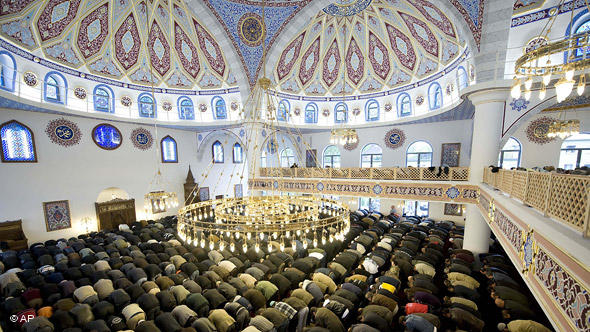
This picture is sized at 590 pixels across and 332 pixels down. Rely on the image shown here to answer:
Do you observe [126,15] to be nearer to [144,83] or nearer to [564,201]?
[144,83]

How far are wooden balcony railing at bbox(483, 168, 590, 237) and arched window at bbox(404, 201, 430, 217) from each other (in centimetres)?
841

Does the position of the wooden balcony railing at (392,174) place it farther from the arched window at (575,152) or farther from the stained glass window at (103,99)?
the stained glass window at (103,99)

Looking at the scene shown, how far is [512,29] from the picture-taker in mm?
5805

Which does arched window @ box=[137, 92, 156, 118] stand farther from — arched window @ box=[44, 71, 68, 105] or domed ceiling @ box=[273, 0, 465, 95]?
domed ceiling @ box=[273, 0, 465, 95]

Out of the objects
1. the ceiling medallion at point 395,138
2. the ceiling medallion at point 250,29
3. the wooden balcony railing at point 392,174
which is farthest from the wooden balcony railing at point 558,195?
the ceiling medallion at point 250,29

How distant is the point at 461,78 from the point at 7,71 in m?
15.1

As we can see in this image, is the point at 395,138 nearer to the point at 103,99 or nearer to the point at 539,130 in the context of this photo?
the point at 539,130

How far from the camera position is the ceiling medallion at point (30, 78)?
7.35m

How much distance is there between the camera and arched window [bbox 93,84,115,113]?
9.15 m

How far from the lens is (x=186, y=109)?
36.5 ft

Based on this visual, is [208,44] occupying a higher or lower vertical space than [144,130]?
higher

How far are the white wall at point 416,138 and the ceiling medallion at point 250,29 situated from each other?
5.10 meters

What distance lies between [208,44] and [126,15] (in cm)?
296

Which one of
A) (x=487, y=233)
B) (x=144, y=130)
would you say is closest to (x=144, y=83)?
(x=144, y=130)
